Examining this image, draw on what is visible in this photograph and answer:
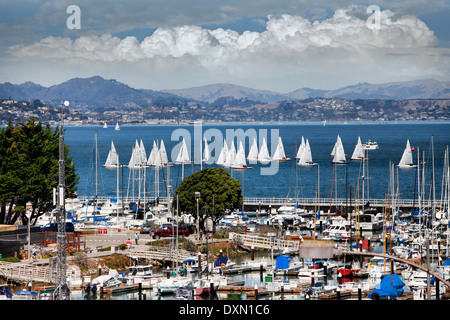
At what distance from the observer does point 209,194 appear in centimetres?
4488

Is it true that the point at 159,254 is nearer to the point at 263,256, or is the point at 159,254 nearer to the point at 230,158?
the point at 263,256

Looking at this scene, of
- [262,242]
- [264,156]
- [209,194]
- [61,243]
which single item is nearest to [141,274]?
[61,243]

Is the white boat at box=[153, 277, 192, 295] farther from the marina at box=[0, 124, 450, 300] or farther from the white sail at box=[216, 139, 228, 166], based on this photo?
the white sail at box=[216, 139, 228, 166]

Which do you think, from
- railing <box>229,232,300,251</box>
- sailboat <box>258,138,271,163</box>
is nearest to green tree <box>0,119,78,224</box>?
railing <box>229,232,300,251</box>

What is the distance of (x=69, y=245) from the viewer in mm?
37812

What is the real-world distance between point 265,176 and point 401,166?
74.7 feet

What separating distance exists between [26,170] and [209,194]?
11911 millimetres

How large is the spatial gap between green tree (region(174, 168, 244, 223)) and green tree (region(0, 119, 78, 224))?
7.87 meters

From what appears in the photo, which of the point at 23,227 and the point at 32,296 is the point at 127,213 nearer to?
the point at 23,227

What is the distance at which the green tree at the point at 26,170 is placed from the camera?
135ft
